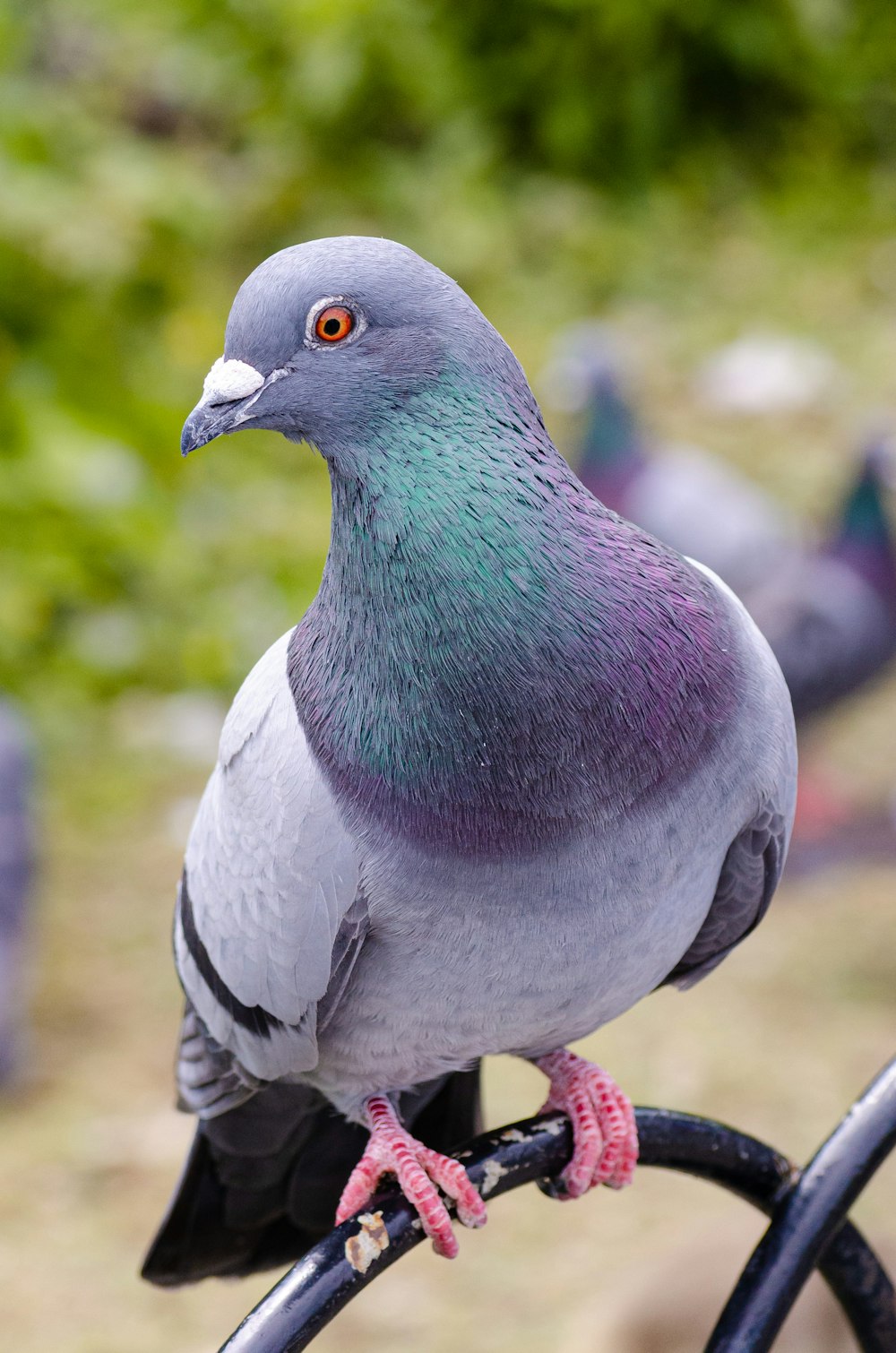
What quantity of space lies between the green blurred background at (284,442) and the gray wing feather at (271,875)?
150 centimetres

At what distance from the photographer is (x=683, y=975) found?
2004 mm

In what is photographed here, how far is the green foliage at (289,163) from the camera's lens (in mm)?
6609

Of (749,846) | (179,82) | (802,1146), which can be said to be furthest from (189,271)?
(749,846)

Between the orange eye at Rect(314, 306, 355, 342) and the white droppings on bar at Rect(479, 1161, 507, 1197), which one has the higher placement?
the orange eye at Rect(314, 306, 355, 342)

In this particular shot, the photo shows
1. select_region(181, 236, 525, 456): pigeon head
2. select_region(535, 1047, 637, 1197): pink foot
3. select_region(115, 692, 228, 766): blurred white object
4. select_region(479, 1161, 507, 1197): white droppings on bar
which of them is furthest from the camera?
select_region(115, 692, 228, 766): blurred white object

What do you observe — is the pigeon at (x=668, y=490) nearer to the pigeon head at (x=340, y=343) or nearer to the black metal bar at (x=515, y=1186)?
the black metal bar at (x=515, y=1186)

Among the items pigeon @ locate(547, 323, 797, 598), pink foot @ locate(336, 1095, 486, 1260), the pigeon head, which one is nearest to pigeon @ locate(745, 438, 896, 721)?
pigeon @ locate(547, 323, 797, 598)

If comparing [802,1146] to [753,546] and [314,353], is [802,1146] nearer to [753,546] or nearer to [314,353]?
[753,546]

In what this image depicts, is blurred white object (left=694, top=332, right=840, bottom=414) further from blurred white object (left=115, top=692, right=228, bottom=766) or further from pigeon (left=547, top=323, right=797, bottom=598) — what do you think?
blurred white object (left=115, top=692, right=228, bottom=766)

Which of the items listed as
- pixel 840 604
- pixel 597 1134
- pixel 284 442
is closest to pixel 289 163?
pixel 284 442

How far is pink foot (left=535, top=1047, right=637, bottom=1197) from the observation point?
6.11ft

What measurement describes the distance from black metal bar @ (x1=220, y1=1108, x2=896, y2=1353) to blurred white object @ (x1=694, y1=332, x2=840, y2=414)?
6.37 m

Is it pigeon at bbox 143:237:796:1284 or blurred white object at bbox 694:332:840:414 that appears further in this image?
blurred white object at bbox 694:332:840:414

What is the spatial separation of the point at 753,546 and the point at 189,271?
3198mm
